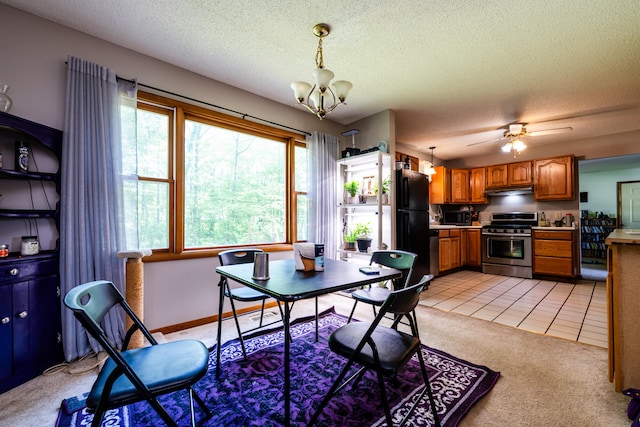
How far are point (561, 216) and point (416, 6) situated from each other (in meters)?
5.66

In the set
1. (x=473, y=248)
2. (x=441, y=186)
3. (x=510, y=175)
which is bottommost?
(x=473, y=248)

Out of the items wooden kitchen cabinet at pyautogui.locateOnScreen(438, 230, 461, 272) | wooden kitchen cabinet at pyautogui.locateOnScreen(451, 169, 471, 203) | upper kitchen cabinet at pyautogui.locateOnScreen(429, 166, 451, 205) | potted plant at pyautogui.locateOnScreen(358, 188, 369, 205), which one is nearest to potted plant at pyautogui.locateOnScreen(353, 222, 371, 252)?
potted plant at pyautogui.locateOnScreen(358, 188, 369, 205)

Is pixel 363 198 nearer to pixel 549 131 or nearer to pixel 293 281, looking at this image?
pixel 293 281

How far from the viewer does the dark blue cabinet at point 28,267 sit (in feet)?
5.97

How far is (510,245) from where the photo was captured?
5465 mm

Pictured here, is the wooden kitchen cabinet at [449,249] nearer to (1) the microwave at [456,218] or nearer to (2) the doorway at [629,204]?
(1) the microwave at [456,218]

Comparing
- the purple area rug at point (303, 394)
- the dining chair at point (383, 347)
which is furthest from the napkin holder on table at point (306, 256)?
the purple area rug at point (303, 394)

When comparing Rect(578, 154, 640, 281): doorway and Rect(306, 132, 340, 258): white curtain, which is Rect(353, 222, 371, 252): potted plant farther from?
Rect(578, 154, 640, 281): doorway

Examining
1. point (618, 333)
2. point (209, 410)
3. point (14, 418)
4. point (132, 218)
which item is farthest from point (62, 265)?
point (618, 333)

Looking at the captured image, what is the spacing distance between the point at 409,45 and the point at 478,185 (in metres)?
4.90

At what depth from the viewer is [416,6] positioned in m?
2.01

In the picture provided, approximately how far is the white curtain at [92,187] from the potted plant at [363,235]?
273cm

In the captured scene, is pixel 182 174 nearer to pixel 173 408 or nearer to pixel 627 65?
pixel 173 408

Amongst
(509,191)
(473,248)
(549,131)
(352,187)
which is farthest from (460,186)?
(352,187)
